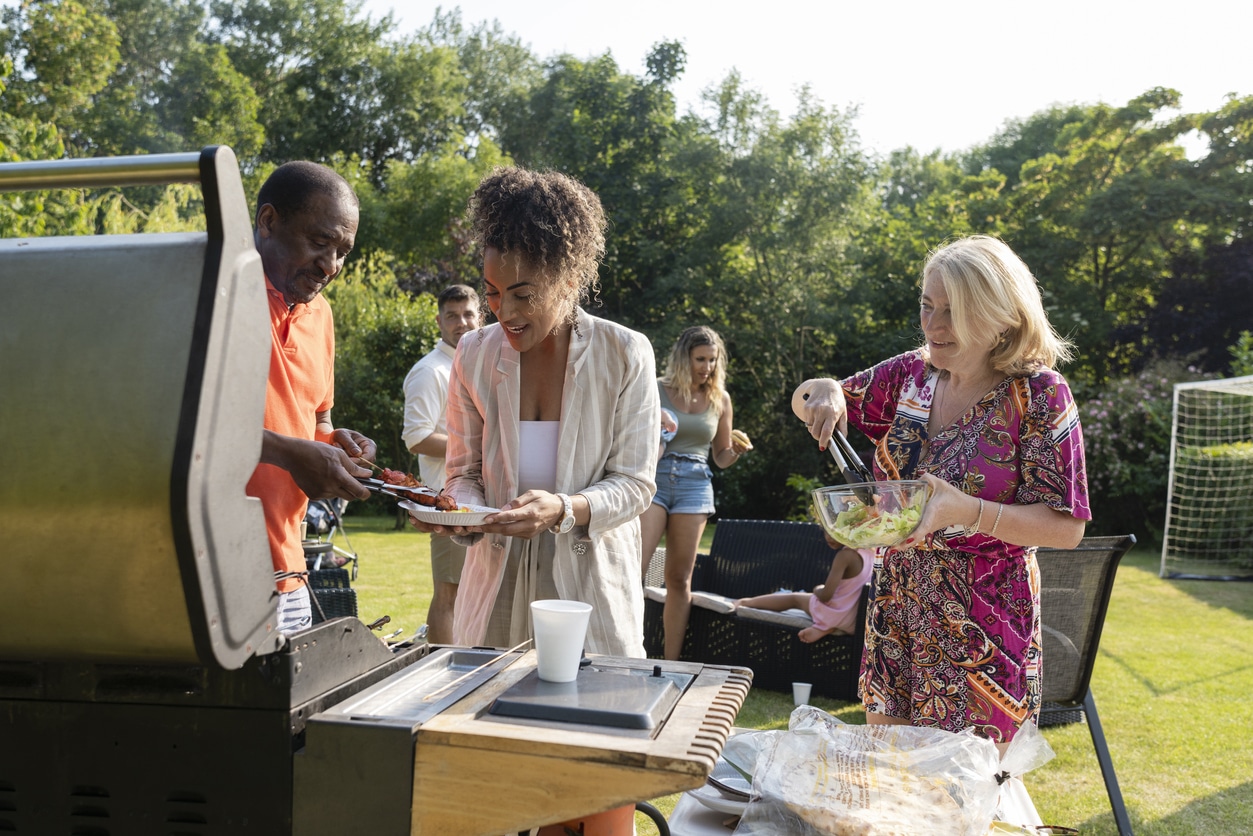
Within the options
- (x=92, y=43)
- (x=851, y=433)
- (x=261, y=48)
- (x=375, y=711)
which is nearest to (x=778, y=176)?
(x=851, y=433)

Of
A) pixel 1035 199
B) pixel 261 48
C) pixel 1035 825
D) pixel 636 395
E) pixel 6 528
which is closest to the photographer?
pixel 6 528

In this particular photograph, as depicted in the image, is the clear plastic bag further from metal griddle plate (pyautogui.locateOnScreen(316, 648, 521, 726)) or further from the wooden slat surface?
metal griddle plate (pyautogui.locateOnScreen(316, 648, 521, 726))

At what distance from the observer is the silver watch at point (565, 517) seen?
194cm

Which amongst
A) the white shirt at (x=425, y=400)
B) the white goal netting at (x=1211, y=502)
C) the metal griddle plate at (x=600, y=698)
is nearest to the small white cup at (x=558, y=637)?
the metal griddle plate at (x=600, y=698)

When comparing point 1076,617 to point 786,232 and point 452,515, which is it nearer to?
point 452,515

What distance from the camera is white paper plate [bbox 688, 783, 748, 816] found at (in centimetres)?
171

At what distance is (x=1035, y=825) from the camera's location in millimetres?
1700

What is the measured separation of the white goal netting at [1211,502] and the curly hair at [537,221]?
10.5 metres

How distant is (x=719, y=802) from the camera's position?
173cm

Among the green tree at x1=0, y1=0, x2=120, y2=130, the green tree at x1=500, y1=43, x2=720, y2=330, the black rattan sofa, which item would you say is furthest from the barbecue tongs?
the green tree at x1=0, y1=0, x2=120, y2=130

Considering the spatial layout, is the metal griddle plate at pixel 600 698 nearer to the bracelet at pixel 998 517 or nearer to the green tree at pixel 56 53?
the bracelet at pixel 998 517

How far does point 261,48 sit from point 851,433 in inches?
985

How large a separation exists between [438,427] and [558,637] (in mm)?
3643

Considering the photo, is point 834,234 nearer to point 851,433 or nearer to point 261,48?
point 851,433
